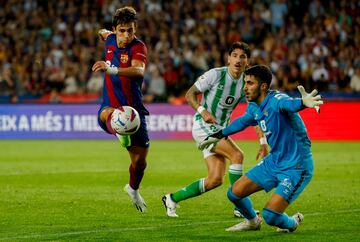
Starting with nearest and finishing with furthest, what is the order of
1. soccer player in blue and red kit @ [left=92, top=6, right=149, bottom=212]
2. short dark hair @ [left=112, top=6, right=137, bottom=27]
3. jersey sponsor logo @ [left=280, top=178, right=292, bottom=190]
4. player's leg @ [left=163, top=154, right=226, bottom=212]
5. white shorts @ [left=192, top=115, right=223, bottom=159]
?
jersey sponsor logo @ [left=280, top=178, right=292, bottom=190]
player's leg @ [left=163, top=154, right=226, bottom=212]
short dark hair @ [left=112, top=6, right=137, bottom=27]
soccer player in blue and red kit @ [left=92, top=6, right=149, bottom=212]
white shorts @ [left=192, top=115, right=223, bottom=159]

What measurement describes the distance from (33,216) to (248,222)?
2.82 metres

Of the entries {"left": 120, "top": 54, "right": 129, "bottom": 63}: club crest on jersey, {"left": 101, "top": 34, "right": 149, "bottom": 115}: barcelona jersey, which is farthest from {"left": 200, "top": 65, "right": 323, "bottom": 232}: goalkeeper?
{"left": 120, "top": 54, "right": 129, "bottom": 63}: club crest on jersey

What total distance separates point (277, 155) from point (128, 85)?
2.73 m

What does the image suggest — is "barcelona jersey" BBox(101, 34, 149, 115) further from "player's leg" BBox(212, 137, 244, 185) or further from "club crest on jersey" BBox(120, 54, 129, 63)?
"player's leg" BBox(212, 137, 244, 185)

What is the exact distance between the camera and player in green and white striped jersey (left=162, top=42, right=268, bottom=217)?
1076 centimetres

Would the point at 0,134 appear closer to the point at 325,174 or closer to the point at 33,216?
the point at 325,174

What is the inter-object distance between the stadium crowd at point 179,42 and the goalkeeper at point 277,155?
16.8 metres

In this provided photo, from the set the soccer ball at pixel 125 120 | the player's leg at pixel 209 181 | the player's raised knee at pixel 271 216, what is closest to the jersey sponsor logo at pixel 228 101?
the player's leg at pixel 209 181

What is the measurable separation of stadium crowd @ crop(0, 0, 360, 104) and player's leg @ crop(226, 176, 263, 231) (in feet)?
54.6

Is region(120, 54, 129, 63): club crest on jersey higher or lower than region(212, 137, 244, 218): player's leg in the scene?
higher

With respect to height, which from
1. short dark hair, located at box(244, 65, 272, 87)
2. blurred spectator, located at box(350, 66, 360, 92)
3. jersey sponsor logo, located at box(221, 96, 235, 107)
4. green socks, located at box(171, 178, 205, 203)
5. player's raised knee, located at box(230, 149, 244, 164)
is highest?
short dark hair, located at box(244, 65, 272, 87)

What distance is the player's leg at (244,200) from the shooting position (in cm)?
937

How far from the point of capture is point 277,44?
28.2m

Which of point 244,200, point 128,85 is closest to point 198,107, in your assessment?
point 128,85
